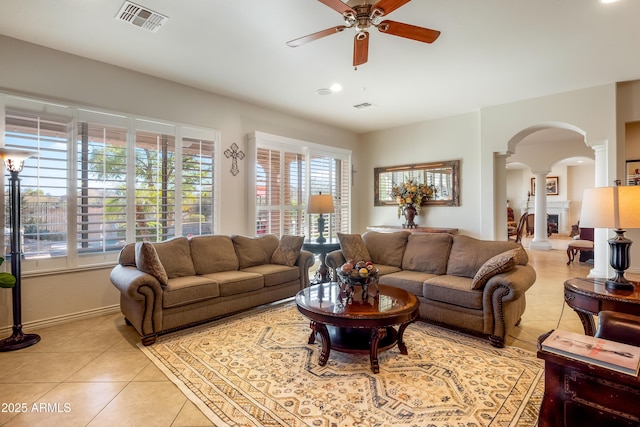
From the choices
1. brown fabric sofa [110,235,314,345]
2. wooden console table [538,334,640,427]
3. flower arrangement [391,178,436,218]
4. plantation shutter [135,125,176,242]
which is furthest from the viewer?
flower arrangement [391,178,436,218]

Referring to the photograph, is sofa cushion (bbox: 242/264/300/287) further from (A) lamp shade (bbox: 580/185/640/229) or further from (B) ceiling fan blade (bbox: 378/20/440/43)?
(A) lamp shade (bbox: 580/185/640/229)

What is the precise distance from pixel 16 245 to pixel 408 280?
385cm

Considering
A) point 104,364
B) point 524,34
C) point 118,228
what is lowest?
point 104,364

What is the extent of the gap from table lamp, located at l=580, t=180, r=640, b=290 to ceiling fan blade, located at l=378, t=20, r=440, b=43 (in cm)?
170

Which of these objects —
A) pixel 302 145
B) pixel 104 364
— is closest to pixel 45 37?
pixel 104 364

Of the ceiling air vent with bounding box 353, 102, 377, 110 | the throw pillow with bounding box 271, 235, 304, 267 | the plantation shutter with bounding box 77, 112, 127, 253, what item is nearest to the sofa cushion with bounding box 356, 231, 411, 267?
the throw pillow with bounding box 271, 235, 304, 267

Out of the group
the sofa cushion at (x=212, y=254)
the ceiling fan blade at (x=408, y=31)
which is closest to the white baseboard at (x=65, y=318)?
the sofa cushion at (x=212, y=254)

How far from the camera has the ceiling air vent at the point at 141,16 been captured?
268 centimetres

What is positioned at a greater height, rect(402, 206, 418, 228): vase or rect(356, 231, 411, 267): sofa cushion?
rect(402, 206, 418, 228): vase

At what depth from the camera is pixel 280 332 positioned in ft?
10.4

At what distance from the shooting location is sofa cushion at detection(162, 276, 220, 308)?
302 centimetres

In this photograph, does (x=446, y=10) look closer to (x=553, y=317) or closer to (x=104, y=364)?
(x=553, y=317)

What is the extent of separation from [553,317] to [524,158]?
695 cm

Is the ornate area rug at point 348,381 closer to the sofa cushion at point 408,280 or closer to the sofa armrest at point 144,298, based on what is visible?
the sofa armrest at point 144,298
